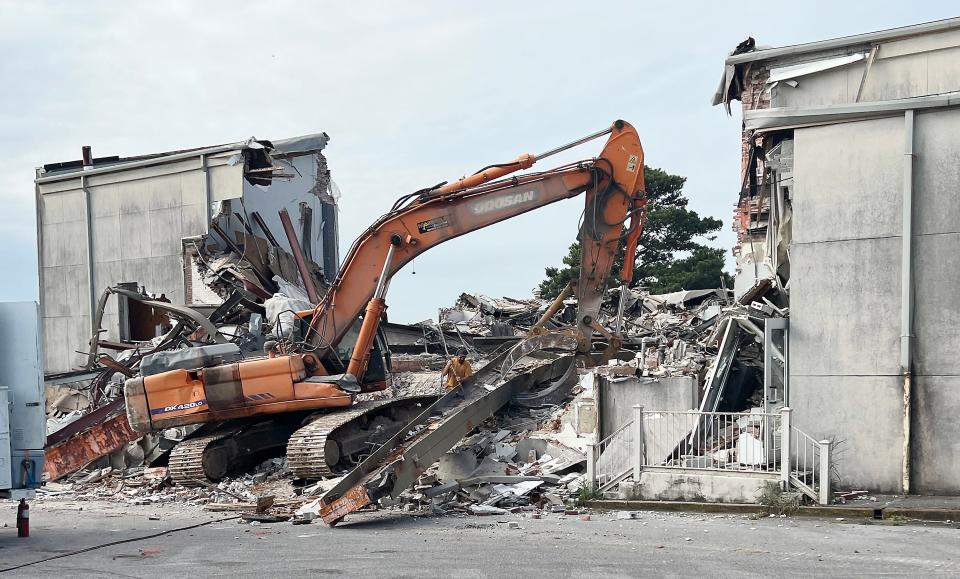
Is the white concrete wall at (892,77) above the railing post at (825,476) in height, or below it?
above

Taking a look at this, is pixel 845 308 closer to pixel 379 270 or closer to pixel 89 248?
pixel 379 270

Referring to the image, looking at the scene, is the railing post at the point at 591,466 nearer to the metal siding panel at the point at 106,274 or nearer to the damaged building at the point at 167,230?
the damaged building at the point at 167,230

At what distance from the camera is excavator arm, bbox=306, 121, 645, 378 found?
1702 cm

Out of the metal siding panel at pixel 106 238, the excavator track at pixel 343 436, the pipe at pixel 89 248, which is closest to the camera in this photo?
the excavator track at pixel 343 436

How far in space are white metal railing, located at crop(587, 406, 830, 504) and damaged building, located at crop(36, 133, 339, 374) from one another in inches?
558

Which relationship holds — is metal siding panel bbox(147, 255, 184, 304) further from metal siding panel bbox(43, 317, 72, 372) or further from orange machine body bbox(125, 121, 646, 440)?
orange machine body bbox(125, 121, 646, 440)

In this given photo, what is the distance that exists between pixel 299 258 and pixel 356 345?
13.2 m

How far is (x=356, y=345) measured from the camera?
1678 centimetres

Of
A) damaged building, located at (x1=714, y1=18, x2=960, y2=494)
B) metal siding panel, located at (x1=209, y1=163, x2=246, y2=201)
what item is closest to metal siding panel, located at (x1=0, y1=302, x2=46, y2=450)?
damaged building, located at (x1=714, y1=18, x2=960, y2=494)

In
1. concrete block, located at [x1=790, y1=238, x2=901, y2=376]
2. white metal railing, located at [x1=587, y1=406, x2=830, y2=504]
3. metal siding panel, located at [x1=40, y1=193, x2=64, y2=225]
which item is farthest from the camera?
metal siding panel, located at [x1=40, y1=193, x2=64, y2=225]

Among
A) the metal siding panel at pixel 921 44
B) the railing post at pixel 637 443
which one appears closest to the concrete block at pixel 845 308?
the railing post at pixel 637 443

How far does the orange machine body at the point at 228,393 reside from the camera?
53.3 ft

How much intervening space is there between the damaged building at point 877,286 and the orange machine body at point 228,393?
713 centimetres

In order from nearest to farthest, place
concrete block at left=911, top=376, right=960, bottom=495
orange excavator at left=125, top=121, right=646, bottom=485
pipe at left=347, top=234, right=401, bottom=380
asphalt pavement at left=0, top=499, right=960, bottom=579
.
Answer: asphalt pavement at left=0, top=499, right=960, bottom=579 → concrete block at left=911, top=376, right=960, bottom=495 → orange excavator at left=125, top=121, right=646, bottom=485 → pipe at left=347, top=234, right=401, bottom=380
